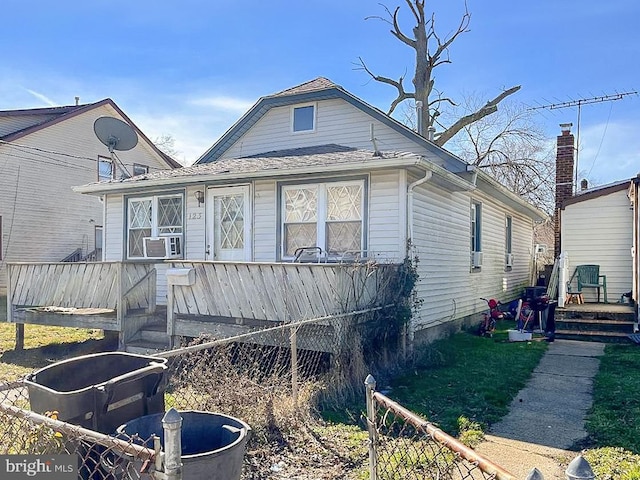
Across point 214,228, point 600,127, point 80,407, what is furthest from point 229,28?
point 600,127

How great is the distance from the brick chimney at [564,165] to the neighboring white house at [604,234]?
1960 millimetres

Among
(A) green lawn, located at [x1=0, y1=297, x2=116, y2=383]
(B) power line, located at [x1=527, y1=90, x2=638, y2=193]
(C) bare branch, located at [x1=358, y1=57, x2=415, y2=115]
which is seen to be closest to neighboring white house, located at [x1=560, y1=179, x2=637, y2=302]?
(B) power line, located at [x1=527, y1=90, x2=638, y2=193]

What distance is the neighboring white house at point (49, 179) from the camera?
1839cm

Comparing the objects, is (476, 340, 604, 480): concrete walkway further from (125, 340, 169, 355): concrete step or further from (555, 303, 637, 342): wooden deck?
(125, 340, 169, 355): concrete step

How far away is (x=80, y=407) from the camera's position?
2.68m

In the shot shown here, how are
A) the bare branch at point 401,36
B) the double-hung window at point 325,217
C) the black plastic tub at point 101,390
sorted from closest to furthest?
the black plastic tub at point 101,390, the double-hung window at point 325,217, the bare branch at point 401,36

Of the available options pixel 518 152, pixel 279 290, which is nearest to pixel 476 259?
pixel 279 290

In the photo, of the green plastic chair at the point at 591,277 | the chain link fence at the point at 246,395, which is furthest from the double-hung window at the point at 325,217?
the green plastic chair at the point at 591,277

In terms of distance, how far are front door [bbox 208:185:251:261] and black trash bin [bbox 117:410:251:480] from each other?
7.21 m

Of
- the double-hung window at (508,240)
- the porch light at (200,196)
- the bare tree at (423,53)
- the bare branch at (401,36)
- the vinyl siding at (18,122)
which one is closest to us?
the porch light at (200,196)

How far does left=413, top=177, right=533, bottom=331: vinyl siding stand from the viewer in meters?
9.55

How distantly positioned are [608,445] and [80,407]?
14.7ft

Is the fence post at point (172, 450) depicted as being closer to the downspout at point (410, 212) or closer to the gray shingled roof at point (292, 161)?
the gray shingled roof at point (292, 161)

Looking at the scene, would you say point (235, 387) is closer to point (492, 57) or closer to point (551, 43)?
point (551, 43)
